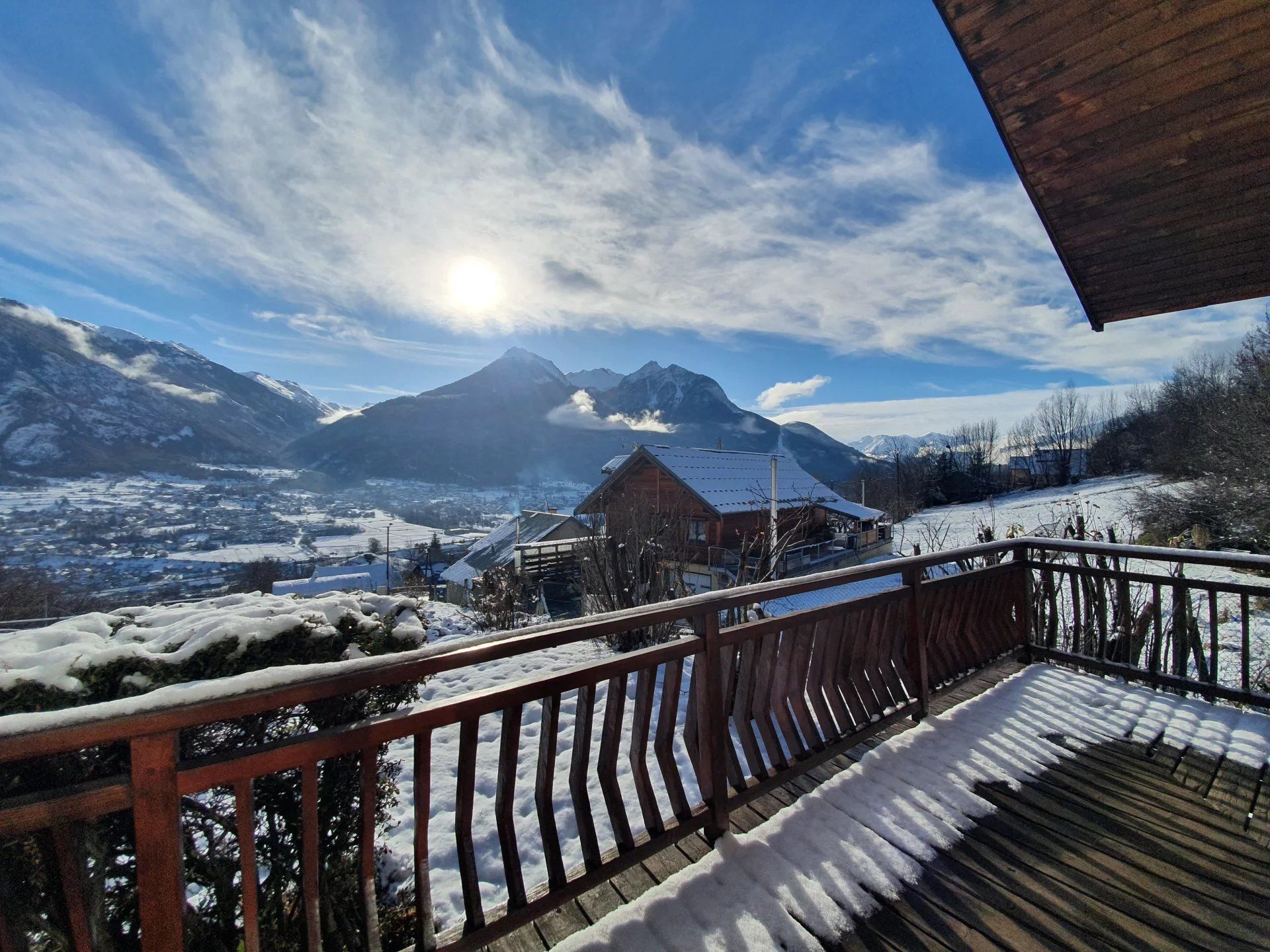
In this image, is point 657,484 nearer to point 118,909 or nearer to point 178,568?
point 118,909

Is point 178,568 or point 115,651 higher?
point 115,651

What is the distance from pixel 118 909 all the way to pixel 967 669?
4.19 m

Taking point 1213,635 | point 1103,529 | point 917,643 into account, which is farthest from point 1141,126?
point 1103,529

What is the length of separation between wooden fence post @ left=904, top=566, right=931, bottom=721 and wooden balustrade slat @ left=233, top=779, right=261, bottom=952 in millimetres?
2977

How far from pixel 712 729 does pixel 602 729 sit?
616 millimetres

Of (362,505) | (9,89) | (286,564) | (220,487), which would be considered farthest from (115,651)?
(220,487)

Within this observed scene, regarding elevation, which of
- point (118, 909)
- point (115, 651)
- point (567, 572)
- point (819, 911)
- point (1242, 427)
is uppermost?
point (1242, 427)

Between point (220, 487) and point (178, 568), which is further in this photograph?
point (220, 487)

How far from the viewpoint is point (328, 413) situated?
173 meters

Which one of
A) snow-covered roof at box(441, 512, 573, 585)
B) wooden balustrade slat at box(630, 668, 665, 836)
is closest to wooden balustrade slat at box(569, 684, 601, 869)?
wooden balustrade slat at box(630, 668, 665, 836)

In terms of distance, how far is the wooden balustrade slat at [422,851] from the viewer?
4.57ft

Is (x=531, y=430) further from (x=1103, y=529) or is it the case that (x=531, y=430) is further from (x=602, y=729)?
(x=602, y=729)

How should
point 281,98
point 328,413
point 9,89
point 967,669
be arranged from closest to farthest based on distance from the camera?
point 967,669, point 281,98, point 9,89, point 328,413

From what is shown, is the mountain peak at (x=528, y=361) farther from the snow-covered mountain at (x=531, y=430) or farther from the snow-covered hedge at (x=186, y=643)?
the snow-covered hedge at (x=186, y=643)
